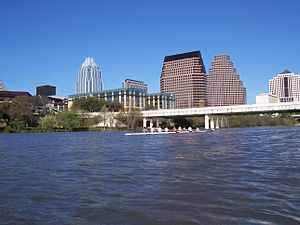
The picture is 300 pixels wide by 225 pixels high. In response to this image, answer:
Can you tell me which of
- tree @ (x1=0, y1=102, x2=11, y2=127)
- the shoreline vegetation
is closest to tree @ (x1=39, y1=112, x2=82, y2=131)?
the shoreline vegetation

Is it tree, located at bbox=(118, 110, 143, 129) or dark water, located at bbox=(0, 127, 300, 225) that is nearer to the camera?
dark water, located at bbox=(0, 127, 300, 225)

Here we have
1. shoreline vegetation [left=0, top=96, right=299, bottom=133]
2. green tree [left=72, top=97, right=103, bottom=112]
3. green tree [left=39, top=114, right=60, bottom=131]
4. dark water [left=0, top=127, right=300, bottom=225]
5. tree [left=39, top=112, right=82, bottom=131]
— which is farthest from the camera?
green tree [left=72, top=97, right=103, bottom=112]

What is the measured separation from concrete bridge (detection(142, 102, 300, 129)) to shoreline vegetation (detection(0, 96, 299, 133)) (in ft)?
22.2

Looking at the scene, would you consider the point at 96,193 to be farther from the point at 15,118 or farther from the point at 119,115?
the point at 119,115

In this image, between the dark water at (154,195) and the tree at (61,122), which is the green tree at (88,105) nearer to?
the tree at (61,122)

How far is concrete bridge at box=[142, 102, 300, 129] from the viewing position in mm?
103500

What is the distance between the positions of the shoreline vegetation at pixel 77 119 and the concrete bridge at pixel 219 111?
675 centimetres

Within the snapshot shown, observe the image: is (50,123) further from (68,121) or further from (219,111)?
(219,111)

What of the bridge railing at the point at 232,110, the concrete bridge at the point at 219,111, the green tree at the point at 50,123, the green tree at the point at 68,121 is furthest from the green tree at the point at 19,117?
the bridge railing at the point at 232,110

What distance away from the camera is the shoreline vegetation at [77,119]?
10719 cm

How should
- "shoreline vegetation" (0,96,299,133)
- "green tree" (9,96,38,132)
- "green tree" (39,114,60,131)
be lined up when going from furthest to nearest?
"green tree" (39,114,60,131)
"shoreline vegetation" (0,96,299,133)
"green tree" (9,96,38,132)

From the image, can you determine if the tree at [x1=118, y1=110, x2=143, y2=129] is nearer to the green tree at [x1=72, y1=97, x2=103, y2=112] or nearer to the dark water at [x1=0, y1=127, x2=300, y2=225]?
the green tree at [x1=72, y1=97, x2=103, y2=112]

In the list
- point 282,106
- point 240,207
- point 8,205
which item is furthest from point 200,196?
point 282,106

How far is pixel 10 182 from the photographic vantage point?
14.2 metres
